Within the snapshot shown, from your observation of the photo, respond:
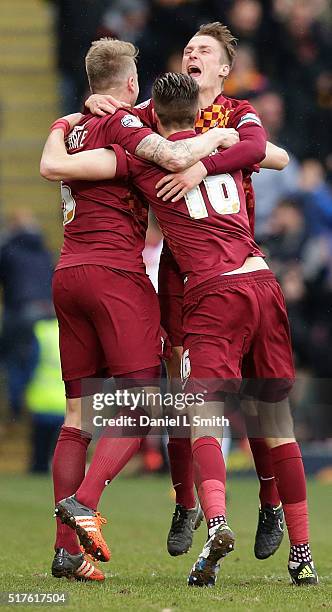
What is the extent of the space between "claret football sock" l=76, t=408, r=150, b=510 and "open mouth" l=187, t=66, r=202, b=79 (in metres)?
1.65

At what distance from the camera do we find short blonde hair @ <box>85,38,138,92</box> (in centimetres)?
614

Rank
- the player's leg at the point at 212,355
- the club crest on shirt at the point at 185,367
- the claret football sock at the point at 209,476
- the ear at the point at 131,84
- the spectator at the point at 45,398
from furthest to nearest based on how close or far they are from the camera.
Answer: the spectator at the point at 45,398, the ear at the point at 131,84, the club crest on shirt at the point at 185,367, the player's leg at the point at 212,355, the claret football sock at the point at 209,476

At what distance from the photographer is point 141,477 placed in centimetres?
1270

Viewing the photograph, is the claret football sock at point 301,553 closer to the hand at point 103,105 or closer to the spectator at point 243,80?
the hand at point 103,105

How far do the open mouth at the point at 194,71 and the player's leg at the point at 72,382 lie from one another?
1138 mm

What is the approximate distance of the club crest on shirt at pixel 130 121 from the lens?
19.6 ft

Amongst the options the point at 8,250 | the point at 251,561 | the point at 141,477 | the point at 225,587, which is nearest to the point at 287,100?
the point at 8,250

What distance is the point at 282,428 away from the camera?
6008 millimetres

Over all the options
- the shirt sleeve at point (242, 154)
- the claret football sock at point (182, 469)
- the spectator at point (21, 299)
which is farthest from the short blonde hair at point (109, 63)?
the spectator at point (21, 299)

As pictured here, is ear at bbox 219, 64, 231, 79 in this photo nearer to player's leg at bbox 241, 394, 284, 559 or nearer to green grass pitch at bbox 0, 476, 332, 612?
player's leg at bbox 241, 394, 284, 559

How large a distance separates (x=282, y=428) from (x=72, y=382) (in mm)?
1011

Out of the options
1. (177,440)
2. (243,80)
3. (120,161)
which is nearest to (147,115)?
(120,161)

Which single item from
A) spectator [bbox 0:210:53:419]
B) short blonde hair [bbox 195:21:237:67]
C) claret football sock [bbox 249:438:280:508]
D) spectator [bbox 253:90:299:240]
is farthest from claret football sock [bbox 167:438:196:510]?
spectator [bbox 253:90:299:240]

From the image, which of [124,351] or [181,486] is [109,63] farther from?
[181,486]
